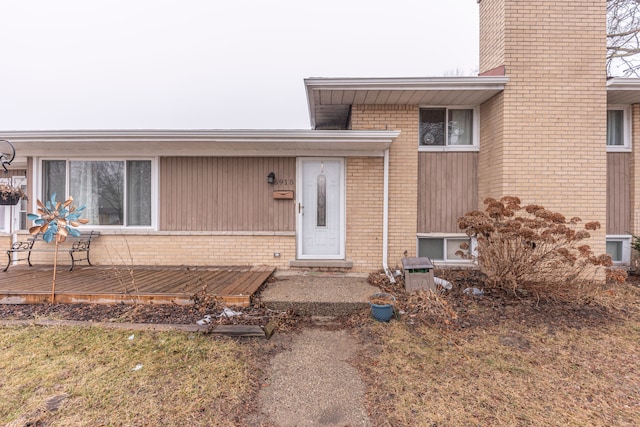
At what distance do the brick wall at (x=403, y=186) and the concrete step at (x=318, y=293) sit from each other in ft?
3.64

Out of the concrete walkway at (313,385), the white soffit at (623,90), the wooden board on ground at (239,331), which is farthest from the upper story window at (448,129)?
the wooden board on ground at (239,331)

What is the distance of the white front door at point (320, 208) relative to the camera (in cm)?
598

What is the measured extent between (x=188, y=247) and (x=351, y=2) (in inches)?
531

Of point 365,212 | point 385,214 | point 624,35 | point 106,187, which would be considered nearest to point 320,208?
point 365,212

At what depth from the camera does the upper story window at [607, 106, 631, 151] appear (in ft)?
19.7

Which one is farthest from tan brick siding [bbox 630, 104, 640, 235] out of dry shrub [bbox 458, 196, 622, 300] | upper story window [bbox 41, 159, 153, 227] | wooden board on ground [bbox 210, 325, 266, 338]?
upper story window [bbox 41, 159, 153, 227]

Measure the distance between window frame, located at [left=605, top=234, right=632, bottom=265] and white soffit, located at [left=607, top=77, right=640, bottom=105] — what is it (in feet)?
9.33

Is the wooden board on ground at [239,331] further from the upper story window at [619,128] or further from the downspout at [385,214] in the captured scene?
the upper story window at [619,128]

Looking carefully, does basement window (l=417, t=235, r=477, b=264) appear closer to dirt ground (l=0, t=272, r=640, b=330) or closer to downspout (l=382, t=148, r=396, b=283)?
downspout (l=382, t=148, r=396, b=283)

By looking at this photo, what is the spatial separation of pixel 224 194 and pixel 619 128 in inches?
345

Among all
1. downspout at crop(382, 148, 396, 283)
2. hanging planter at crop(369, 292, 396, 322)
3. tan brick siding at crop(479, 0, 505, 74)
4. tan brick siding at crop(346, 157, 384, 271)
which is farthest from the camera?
tan brick siding at crop(346, 157, 384, 271)

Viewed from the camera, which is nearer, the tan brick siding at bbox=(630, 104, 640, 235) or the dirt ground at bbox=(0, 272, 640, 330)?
the dirt ground at bbox=(0, 272, 640, 330)

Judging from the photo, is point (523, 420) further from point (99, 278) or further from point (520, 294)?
point (99, 278)

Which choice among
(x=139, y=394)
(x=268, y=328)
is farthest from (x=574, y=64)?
(x=139, y=394)
